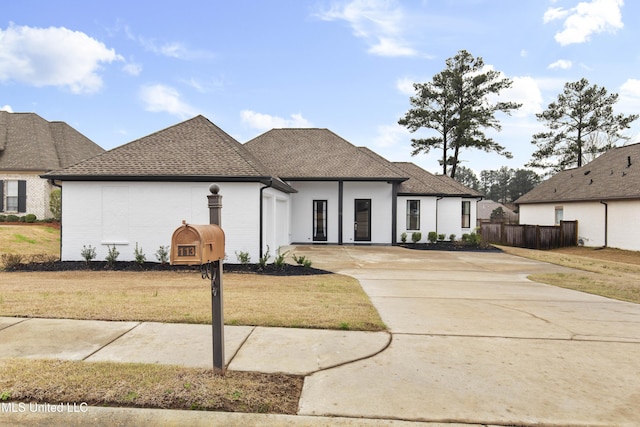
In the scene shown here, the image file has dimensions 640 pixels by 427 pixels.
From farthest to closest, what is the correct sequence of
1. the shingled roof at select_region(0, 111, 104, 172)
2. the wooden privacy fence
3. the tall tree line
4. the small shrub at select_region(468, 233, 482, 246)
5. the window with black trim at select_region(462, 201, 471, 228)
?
the tall tree line, the window with black trim at select_region(462, 201, 471, 228), the wooden privacy fence, the shingled roof at select_region(0, 111, 104, 172), the small shrub at select_region(468, 233, 482, 246)

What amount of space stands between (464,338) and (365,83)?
18763 millimetres

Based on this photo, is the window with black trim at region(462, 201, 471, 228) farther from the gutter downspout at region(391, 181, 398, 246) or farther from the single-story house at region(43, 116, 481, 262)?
the single-story house at region(43, 116, 481, 262)

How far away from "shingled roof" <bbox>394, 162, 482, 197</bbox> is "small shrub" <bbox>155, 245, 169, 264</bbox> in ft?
46.0

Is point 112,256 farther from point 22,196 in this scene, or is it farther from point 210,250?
point 22,196

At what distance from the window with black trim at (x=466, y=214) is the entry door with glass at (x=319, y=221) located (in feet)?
33.2

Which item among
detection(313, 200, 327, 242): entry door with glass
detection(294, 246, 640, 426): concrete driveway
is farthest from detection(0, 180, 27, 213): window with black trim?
detection(294, 246, 640, 426): concrete driveway

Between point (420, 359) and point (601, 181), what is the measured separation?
27.9 meters

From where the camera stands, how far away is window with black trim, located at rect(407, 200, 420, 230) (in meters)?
22.3

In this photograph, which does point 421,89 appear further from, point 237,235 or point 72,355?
point 72,355

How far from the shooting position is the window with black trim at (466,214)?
2456cm

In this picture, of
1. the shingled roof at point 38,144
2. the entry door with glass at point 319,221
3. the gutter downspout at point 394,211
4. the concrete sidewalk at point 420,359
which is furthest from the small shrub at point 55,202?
the gutter downspout at point 394,211

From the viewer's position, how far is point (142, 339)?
16.0ft

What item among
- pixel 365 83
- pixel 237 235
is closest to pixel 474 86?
pixel 365 83

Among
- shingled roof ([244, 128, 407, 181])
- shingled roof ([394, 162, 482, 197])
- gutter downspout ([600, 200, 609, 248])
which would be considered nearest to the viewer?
shingled roof ([244, 128, 407, 181])
